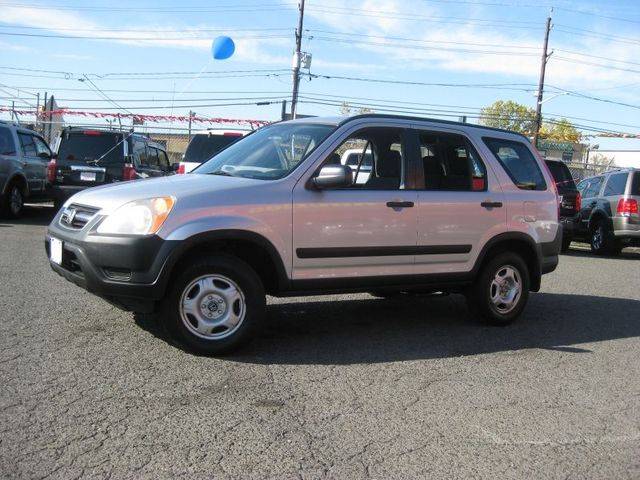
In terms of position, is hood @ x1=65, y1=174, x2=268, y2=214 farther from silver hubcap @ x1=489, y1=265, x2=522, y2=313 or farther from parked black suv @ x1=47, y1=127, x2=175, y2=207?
parked black suv @ x1=47, y1=127, x2=175, y2=207

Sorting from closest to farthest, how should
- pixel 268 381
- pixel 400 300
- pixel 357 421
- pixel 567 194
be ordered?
1. pixel 357 421
2. pixel 268 381
3. pixel 400 300
4. pixel 567 194

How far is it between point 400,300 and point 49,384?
429 centimetres

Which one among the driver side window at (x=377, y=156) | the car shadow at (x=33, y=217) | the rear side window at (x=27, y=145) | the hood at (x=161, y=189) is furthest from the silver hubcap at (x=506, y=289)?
the rear side window at (x=27, y=145)

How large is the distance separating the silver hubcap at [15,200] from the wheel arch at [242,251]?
9.82 metres

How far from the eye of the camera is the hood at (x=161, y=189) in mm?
4496

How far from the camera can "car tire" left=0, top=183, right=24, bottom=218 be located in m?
12.6

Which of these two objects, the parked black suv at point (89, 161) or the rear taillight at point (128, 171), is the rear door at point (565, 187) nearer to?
the rear taillight at point (128, 171)

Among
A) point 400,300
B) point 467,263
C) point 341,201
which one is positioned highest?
point 341,201

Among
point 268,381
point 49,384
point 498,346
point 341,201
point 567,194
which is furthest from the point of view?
point 567,194

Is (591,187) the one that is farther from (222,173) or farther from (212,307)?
(212,307)

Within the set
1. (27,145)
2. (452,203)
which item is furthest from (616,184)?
(27,145)

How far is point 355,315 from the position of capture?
6367 millimetres

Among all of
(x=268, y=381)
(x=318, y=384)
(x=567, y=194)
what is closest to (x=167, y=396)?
(x=268, y=381)

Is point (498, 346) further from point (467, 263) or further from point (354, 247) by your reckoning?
point (354, 247)
